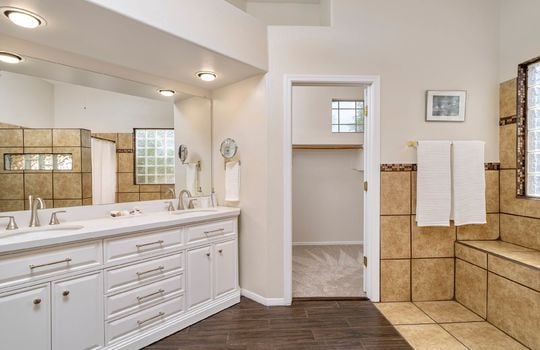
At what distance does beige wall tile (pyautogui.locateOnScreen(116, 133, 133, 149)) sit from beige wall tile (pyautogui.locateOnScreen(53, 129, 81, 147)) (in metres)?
0.30

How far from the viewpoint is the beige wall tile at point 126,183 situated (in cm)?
240

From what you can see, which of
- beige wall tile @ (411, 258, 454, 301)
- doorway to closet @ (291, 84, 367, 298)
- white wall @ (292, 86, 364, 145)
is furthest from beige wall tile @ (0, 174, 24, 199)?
beige wall tile @ (411, 258, 454, 301)

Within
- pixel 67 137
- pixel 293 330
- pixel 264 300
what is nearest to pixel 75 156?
pixel 67 137

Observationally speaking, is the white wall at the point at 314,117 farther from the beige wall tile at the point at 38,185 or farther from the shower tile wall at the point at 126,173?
the beige wall tile at the point at 38,185

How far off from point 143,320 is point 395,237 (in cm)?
222

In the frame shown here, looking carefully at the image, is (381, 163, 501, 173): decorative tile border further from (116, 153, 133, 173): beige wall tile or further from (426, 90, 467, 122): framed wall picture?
(116, 153, 133, 173): beige wall tile

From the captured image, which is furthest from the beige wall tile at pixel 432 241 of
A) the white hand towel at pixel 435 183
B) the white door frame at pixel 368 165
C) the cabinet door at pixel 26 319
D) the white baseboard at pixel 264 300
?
the cabinet door at pixel 26 319

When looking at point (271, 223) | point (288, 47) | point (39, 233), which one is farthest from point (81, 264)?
point (288, 47)

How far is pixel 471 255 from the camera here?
8.04 feet

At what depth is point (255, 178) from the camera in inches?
105

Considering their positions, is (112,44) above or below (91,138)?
above

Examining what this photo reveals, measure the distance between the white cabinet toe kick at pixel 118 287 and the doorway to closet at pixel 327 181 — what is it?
123 centimetres

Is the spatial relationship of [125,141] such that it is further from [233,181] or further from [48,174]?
[233,181]

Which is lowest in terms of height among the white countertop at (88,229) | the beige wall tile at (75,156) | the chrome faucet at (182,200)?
the white countertop at (88,229)
